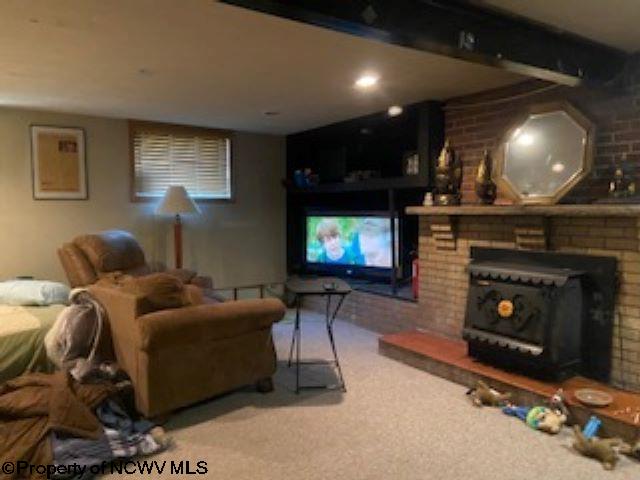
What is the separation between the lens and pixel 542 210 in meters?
3.05

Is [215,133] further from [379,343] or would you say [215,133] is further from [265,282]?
[379,343]

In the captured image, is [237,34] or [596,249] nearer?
[237,34]

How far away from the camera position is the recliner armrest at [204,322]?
255 cm

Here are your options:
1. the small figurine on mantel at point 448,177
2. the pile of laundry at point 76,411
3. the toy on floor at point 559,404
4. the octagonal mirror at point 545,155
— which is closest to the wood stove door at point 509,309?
the toy on floor at point 559,404

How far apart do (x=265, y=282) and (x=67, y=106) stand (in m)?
2.88

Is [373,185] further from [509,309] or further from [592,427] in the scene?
[592,427]

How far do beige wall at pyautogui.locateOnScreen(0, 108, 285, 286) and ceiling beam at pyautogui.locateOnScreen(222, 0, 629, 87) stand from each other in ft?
11.8

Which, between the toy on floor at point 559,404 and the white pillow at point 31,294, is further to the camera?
the white pillow at point 31,294

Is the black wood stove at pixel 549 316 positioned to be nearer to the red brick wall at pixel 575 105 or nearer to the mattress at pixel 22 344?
Result: the red brick wall at pixel 575 105

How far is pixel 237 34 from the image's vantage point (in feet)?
8.07

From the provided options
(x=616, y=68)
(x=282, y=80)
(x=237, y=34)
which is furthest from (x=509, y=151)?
(x=237, y=34)

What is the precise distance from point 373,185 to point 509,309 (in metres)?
1.95

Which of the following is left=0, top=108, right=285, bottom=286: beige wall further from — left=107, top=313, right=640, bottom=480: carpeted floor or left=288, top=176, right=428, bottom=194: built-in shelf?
left=107, top=313, right=640, bottom=480: carpeted floor

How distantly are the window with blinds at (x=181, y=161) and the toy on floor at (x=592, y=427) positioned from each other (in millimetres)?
4255
